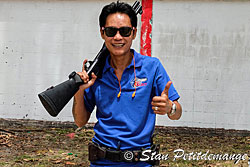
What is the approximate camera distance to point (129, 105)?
238 cm

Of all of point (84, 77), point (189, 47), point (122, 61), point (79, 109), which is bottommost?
point (79, 109)

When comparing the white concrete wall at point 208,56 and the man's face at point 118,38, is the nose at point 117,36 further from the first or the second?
the white concrete wall at point 208,56

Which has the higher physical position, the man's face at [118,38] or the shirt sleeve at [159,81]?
the man's face at [118,38]

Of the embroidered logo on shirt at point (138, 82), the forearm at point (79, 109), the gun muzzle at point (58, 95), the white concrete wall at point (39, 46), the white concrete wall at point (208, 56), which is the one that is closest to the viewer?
the gun muzzle at point (58, 95)

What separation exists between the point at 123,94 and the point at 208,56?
6464mm

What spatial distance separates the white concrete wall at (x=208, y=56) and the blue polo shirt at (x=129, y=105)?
6179 millimetres

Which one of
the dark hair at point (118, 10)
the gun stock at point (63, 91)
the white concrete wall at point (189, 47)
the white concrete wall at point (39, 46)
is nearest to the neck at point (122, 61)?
the gun stock at point (63, 91)

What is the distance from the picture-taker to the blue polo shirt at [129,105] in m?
2.35

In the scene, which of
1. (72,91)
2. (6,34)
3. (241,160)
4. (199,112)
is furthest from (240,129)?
(72,91)

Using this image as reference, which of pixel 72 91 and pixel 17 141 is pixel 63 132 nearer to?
pixel 17 141

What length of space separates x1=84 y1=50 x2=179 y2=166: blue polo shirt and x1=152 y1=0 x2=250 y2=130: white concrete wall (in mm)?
6179

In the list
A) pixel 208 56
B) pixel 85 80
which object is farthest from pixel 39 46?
pixel 85 80

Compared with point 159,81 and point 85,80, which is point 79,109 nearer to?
point 85,80

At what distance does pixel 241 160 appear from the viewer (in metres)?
6.11
